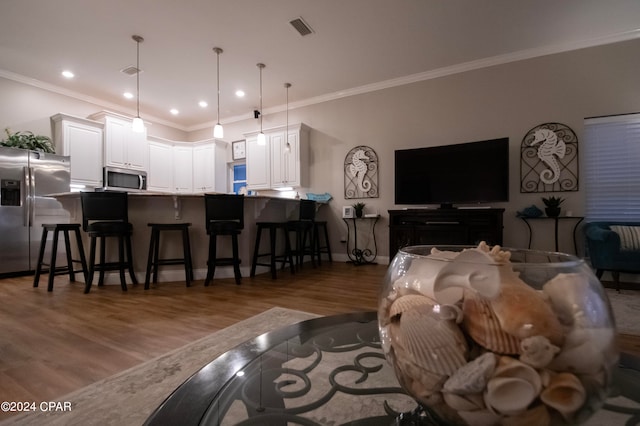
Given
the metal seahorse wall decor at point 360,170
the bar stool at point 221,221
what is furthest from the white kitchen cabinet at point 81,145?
the metal seahorse wall decor at point 360,170

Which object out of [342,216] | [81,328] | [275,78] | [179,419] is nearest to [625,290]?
[342,216]

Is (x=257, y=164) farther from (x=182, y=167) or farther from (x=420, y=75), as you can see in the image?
(x=420, y=75)

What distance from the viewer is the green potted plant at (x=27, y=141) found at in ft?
12.3

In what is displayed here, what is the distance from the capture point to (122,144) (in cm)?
511

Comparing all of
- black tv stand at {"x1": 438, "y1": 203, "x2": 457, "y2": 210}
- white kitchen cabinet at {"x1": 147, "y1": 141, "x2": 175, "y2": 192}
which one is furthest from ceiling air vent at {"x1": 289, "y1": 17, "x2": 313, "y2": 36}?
white kitchen cabinet at {"x1": 147, "y1": 141, "x2": 175, "y2": 192}

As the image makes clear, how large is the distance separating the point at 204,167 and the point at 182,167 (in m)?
0.53

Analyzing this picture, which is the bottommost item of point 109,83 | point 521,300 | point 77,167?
point 521,300

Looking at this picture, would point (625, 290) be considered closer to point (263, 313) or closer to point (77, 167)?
point (263, 313)

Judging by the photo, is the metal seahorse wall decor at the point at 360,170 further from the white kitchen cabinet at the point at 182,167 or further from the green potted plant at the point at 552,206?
the white kitchen cabinet at the point at 182,167

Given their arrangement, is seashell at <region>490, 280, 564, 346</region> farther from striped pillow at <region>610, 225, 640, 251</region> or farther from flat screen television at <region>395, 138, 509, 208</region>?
flat screen television at <region>395, 138, 509, 208</region>

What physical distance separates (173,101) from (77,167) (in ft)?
6.49

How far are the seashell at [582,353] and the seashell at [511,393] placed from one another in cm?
4

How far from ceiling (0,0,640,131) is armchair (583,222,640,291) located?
7.66ft

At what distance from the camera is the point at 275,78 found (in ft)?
14.4
